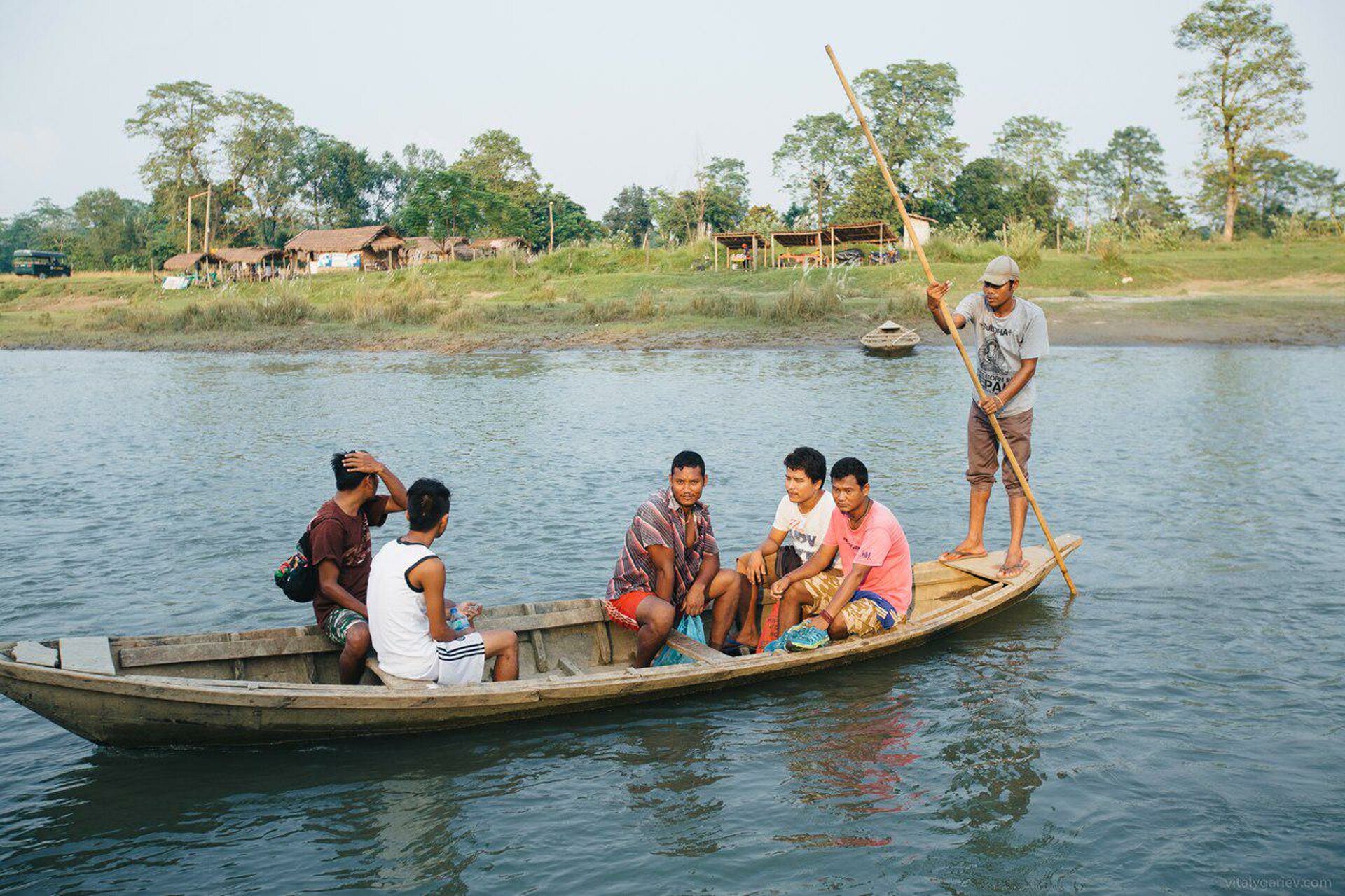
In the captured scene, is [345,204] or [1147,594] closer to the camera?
[1147,594]

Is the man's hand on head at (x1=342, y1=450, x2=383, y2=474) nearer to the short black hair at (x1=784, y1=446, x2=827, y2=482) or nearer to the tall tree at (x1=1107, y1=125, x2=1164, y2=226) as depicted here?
the short black hair at (x1=784, y1=446, x2=827, y2=482)

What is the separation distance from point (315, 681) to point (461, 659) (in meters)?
1.00

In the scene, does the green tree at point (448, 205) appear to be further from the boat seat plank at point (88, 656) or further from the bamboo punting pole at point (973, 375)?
the boat seat plank at point (88, 656)

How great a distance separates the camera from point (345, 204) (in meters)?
60.0

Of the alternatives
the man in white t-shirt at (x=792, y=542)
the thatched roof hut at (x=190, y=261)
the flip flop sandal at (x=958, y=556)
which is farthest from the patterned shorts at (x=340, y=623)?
the thatched roof hut at (x=190, y=261)

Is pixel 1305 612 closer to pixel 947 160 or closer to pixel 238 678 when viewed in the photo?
pixel 238 678

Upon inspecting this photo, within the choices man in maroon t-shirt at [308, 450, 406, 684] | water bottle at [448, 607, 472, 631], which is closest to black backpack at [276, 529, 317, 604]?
man in maroon t-shirt at [308, 450, 406, 684]

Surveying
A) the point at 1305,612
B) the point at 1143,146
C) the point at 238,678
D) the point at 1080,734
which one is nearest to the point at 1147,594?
the point at 1305,612

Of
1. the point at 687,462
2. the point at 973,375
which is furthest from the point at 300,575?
the point at 973,375

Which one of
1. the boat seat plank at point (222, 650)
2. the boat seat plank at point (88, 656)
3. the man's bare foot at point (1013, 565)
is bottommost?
the man's bare foot at point (1013, 565)

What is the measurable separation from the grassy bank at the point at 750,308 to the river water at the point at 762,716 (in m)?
10.0

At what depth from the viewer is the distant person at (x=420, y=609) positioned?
4812 mm

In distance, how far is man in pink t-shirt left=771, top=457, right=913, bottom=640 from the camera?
230 inches

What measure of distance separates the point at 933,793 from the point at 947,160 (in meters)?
44.8
